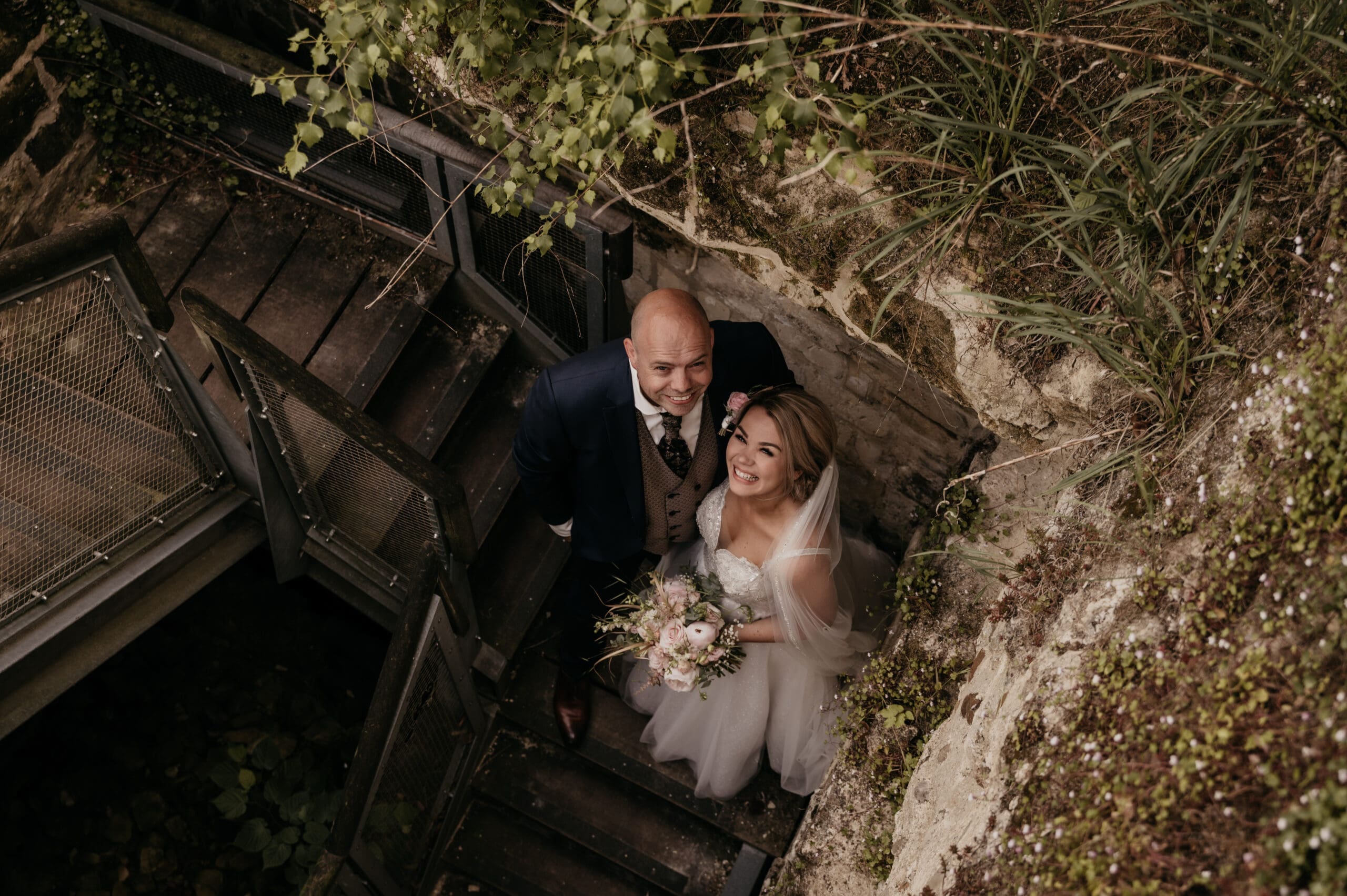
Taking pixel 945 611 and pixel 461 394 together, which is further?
pixel 461 394

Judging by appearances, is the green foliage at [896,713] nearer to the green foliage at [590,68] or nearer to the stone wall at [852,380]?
the stone wall at [852,380]

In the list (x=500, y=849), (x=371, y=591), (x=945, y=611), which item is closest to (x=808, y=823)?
(x=945, y=611)

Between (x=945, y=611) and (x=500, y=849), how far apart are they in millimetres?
2816

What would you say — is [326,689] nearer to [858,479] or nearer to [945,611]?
[858,479]

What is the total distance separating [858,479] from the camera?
5.20m

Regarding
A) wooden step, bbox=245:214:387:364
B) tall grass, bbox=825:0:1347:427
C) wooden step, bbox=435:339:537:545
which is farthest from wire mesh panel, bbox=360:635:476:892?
tall grass, bbox=825:0:1347:427

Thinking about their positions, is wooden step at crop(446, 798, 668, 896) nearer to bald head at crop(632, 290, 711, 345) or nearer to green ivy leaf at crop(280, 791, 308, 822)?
green ivy leaf at crop(280, 791, 308, 822)

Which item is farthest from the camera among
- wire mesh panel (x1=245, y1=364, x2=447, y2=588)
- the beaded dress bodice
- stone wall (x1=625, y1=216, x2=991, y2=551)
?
stone wall (x1=625, y1=216, x2=991, y2=551)

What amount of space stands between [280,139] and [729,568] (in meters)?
3.30

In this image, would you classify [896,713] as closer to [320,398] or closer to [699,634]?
[699,634]

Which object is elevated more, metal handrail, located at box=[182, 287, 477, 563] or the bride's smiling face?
the bride's smiling face

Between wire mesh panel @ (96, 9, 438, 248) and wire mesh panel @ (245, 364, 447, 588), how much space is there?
131 cm

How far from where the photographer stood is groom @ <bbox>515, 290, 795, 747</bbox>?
3.44 m

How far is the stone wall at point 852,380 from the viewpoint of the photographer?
14.6 ft
